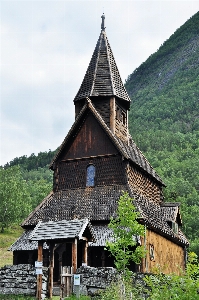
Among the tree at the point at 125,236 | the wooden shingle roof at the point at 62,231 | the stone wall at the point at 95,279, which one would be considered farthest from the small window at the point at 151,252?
the stone wall at the point at 95,279

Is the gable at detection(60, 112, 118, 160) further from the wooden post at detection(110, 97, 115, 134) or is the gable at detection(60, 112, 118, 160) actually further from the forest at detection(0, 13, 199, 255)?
the forest at detection(0, 13, 199, 255)

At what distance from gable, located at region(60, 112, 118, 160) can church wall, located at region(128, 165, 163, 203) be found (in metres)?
1.92

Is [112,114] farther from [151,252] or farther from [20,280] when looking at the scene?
[20,280]

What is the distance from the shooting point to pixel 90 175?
3186cm

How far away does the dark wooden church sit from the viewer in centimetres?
2903

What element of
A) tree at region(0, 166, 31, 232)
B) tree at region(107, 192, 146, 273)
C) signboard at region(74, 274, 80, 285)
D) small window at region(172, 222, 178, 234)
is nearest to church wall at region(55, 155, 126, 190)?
small window at region(172, 222, 178, 234)

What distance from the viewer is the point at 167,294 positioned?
11.8 meters

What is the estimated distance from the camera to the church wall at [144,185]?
31531 millimetres

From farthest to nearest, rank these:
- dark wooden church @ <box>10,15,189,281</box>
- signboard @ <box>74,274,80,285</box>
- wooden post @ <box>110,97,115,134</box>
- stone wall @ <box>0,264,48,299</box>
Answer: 1. wooden post @ <box>110,97,115,134</box>
2. dark wooden church @ <box>10,15,189,281</box>
3. stone wall @ <box>0,264,48,299</box>
4. signboard @ <box>74,274,80,285</box>

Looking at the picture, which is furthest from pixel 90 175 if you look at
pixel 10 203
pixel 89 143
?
pixel 10 203

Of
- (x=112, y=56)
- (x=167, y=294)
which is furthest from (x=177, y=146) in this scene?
(x=167, y=294)

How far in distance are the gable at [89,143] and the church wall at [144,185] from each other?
1916 millimetres

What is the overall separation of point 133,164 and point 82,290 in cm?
1187

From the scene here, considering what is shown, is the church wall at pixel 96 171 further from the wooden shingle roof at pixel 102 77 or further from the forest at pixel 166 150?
the forest at pixel 166 150
